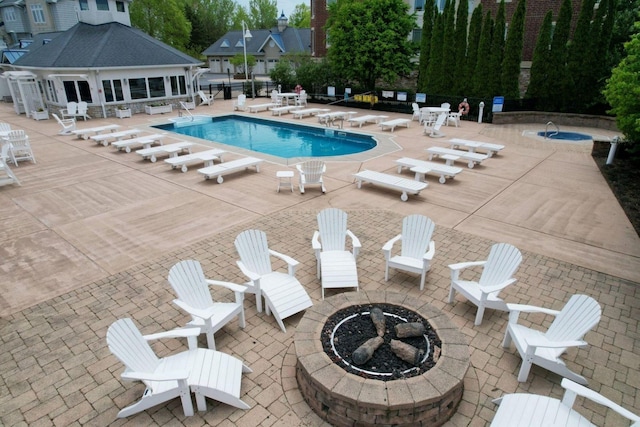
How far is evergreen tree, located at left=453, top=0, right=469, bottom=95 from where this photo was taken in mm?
21594

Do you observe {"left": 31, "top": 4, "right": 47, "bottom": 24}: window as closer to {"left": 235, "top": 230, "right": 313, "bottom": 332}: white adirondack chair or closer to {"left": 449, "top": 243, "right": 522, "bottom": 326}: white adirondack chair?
{"left": 235, "top": 230, "right": 313, "bottom": 332}: white adirondack chair

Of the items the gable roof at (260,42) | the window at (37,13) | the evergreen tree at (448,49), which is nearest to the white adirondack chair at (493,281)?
the evergreen tree at (448,49)

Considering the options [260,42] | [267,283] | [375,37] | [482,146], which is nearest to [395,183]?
Result: [267,283]

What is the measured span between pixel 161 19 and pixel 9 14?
55.1ft

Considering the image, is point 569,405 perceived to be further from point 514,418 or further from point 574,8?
point 574,8

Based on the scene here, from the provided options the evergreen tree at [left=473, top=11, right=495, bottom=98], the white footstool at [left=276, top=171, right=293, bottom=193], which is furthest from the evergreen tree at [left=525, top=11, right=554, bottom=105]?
the white footstool at [left=276, top=171, right=293, bottom=193]

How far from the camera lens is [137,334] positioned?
3.97 meters

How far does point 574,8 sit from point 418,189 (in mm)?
22067

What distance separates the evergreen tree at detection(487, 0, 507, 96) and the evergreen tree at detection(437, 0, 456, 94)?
2092 mm

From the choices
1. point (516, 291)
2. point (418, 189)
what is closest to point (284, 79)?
point (418, 189)

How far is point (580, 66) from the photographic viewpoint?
19750 millimetres

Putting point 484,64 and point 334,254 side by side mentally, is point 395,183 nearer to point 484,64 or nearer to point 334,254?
point 334,254

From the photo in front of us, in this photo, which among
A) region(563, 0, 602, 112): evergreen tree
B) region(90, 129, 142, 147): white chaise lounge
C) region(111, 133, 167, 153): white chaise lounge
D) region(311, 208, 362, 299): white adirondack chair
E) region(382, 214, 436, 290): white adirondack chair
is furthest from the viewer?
region(563, 0, 602, 112): evergreen tree

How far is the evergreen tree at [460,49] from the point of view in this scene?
70.8 feet
